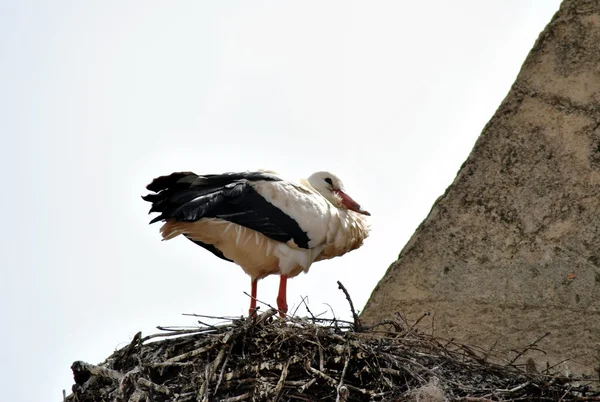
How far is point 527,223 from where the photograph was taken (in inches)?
352

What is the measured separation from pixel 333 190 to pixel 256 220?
2.96 ft

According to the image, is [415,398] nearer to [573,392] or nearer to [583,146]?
[573,392]

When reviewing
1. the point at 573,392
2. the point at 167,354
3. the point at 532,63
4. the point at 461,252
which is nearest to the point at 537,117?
the point at 532,63

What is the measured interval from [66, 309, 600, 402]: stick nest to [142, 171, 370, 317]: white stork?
1.33 m

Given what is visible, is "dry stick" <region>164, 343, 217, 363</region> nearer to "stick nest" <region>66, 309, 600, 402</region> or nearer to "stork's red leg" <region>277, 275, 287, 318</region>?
"stick nest" <region>66, 309, 600, 402</region>

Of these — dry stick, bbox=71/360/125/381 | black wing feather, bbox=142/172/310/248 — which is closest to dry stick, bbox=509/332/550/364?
black wing feather, bbox=142/172/310/248

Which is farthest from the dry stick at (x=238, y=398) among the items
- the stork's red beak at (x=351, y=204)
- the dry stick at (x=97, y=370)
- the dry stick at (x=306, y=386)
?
the stork's red beak at (x=351, y=204)

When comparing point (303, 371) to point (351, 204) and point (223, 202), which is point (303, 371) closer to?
point (223, 202)

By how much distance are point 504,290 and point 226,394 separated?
1919mm

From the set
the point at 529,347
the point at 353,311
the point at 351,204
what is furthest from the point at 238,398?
the point at 351,204

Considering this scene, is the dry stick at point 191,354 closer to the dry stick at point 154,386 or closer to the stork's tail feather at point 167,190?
the dry stick at point 154,386

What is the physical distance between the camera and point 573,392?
308 inches

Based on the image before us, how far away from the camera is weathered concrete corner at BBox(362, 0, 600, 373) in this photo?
8820 millimetres

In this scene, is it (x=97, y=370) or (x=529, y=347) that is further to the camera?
(x=529, y=347)
